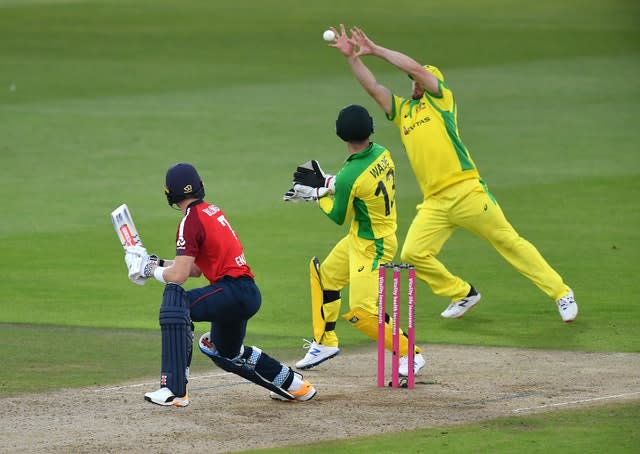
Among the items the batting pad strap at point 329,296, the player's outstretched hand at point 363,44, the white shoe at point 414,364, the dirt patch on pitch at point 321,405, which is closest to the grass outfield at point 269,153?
the dirt patch on pitch at point 321,405

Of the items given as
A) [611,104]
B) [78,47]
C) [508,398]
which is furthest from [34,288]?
Result: [78,47]

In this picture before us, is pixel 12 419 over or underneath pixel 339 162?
underneath

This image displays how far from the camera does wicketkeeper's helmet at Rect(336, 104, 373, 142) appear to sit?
11.1m

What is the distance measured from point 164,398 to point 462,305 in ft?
15.1

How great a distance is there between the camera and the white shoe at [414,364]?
11.0m

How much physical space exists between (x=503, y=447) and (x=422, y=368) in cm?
242

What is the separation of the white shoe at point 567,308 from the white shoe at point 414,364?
Answer: 2.20 meters

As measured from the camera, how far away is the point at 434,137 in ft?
42.1

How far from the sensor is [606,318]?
13516 mm

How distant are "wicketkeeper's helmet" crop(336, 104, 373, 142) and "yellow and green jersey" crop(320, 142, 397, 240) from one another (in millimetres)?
133

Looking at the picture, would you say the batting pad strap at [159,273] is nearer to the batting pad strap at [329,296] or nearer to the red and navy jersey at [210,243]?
the red and navy jersey at [210,243]

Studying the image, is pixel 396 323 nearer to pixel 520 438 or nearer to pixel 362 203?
pixel 362 203

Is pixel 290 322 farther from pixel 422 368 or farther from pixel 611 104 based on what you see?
pixel 611 104

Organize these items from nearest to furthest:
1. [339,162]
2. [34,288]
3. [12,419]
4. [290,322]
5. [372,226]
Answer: [12,419] < [372,226] < [290,322] < [34,288] < [339,162]
